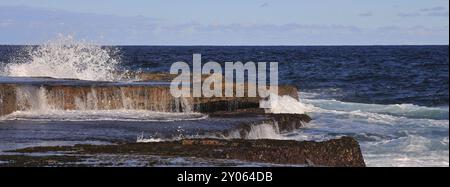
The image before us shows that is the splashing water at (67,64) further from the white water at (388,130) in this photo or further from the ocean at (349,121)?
the white water at (388,130)

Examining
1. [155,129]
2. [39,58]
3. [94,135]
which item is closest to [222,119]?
[155,129]

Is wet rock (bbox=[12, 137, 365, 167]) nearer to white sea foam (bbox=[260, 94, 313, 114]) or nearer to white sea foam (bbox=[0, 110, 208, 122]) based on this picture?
white sea foam (bbox=[0, 110, 208, 122])

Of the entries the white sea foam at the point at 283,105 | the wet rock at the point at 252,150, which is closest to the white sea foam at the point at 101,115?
the white sea foam at the point at 283,105

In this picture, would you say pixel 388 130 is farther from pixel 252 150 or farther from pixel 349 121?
pixel 252 150

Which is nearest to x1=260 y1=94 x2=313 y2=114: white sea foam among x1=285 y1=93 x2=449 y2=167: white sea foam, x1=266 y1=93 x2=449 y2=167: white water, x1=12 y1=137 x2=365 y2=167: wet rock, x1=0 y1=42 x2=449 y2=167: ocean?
x1=266 y1=93 x2=449 y2=167: white water

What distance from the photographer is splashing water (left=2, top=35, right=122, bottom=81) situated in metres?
27.6

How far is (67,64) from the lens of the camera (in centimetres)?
2864

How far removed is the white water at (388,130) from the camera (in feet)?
45.2

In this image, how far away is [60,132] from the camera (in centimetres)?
1281

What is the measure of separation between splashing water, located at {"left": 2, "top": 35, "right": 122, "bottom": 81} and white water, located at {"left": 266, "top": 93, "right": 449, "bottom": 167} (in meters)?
7.64

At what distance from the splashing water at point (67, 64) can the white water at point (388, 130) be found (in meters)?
7.64
